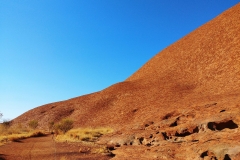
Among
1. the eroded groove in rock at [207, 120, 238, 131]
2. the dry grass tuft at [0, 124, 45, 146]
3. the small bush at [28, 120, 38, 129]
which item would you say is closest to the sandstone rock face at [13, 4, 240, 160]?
the eroded groove in rock at [207, 120, 238, 131]

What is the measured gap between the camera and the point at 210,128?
1371 cm

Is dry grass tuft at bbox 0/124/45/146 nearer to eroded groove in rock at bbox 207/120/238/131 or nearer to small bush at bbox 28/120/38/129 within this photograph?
small bush at bbox 28/120/38/129

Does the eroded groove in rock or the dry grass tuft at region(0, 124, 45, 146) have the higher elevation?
the dry grass tuft at region(0, 124, 45, 146)

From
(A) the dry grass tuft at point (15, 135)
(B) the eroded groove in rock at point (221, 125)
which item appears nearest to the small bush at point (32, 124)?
(A) the dry grass tuft at point (15, 135)

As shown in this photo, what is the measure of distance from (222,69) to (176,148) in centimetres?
1987

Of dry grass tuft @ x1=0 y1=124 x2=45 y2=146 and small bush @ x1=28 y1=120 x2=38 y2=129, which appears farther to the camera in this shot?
small bush @ x1=28 y1=120 x2=38 y2=129

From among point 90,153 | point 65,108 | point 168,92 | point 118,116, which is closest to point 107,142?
point 90,153

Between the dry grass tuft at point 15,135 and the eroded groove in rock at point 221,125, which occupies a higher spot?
the dry grass tuft at point 15,135

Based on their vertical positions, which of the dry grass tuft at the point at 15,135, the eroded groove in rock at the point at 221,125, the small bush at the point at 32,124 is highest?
the small bush at the point at 32,124

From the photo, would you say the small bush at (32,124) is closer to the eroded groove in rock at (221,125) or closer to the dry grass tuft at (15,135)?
the dry grass tuft at (15,135)

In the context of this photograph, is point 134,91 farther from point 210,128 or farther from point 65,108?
point 210,128

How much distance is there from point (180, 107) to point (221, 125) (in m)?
9.52

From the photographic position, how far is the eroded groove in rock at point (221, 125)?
42.9ft

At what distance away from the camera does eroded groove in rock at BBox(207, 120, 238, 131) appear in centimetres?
1309
